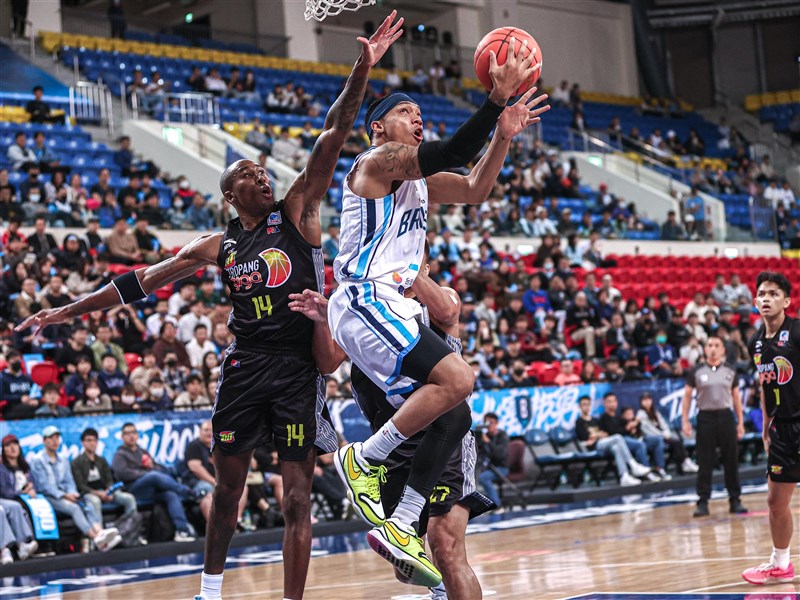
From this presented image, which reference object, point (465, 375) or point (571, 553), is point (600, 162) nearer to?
A: point (571, 553)

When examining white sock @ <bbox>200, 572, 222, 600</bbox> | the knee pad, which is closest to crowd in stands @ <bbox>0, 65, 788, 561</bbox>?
white sock @ <bbox>200, 572, 222, 600</bbox>

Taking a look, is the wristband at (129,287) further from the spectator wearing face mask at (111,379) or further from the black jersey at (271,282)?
the spectator wearing face mask at (111,379)

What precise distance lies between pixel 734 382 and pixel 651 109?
22.5 m

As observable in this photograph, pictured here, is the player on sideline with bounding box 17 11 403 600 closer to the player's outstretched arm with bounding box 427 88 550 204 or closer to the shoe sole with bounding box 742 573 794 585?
the player's outstretched arm with bounding box 427 88 550 204

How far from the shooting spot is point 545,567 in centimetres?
897

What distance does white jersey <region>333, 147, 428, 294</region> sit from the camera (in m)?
5.21

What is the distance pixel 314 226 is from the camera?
243 inches

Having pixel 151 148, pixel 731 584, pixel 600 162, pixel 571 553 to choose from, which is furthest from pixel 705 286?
pixel 731 584

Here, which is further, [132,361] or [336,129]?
[132,361]

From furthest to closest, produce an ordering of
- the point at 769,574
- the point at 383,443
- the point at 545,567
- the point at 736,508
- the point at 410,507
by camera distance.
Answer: the point at 736,508
the point at 545,567
the point at 769,574
the point at 383,443
the point at 410,507

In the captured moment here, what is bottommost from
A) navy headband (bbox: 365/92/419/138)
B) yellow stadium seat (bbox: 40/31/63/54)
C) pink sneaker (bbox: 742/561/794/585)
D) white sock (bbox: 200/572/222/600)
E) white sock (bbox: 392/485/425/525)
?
pink sneaker (bbox: 742/561/794/585)

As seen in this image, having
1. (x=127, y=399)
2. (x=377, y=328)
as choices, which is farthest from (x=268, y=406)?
(x=127, y=399)

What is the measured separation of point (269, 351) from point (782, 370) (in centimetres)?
366

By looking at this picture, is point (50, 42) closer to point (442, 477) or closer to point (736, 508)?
point (736, 508)
